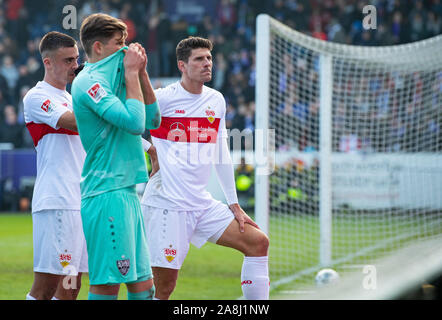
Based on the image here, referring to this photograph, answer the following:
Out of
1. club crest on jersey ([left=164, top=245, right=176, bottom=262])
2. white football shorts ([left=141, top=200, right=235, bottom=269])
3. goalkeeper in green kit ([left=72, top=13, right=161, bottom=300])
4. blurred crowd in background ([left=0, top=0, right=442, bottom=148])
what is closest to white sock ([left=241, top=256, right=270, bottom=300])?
white football shorts ([left=141, top=200, right=235, bottom=269])

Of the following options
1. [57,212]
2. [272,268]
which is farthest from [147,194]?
[272,268]

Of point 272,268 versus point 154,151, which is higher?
point 154,151

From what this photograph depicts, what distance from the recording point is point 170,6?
813 inches

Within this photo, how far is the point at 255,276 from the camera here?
413 cm

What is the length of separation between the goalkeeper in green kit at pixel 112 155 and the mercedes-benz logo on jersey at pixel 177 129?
4.12 ft

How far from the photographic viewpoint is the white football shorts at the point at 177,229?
4.11 m

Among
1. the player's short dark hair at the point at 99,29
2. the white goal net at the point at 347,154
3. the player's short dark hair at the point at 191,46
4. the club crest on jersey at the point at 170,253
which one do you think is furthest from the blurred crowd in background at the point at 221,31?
the player's short dark hair at the point at 99,29

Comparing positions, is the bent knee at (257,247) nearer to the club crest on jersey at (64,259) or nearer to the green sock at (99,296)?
the club crest on jersey at (64,259)

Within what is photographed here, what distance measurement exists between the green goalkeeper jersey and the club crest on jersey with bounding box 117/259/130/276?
0.32 metres

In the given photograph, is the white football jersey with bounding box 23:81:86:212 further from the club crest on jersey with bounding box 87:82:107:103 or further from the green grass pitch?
the green grass pitch
